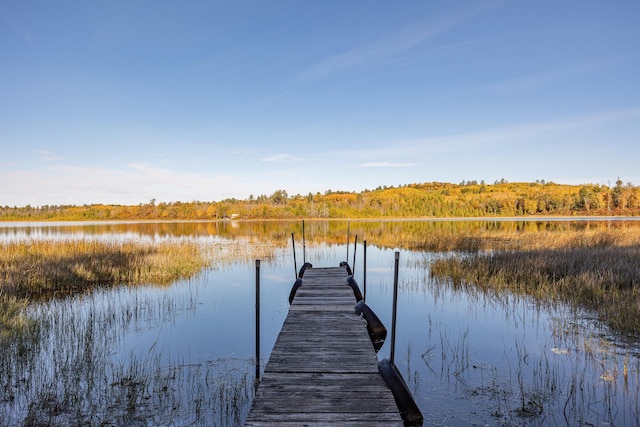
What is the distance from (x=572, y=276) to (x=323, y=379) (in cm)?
1216

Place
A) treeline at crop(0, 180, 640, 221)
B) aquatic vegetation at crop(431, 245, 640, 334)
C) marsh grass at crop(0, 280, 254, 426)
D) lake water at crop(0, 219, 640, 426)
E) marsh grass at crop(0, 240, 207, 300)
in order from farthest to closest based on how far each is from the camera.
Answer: treeline at crop(0, 180, 640, 221)
marsh grass at crop(0, 240, 207, 300)
aquatic vegetation at crop(431, 245, 640, 334)
lake water at crop(0, 219, 640, 426)
marsh grass at crop(0, 280, 254, 426)

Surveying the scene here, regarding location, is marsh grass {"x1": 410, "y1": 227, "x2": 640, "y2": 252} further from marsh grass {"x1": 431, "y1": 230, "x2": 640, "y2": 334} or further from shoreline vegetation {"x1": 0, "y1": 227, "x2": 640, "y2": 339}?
marsh grass {"x1": 431, "y1": 230, "x2": 640, "y2": 334}

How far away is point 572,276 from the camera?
13250mm

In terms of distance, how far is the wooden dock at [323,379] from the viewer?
407 cm

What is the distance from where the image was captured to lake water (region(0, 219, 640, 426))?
550 cm

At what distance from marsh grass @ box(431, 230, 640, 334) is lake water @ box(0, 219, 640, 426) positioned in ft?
2.54

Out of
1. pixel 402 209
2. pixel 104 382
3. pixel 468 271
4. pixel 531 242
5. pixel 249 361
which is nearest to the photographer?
pixel 104 382

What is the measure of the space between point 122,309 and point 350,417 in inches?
389

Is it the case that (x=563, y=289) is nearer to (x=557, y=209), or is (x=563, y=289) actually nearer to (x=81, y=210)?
(x=557, y=209)

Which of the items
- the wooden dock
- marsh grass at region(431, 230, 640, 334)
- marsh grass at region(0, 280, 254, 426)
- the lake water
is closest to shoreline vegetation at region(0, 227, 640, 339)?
marsh grass at region(431, 230, 640, 334)

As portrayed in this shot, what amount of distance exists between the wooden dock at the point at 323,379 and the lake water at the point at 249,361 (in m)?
1.05

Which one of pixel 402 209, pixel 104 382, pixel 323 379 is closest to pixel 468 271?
pixel 323 379

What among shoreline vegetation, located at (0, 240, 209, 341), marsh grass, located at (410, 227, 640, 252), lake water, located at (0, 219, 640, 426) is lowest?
lake water, located at (0, 219, 640, 426)

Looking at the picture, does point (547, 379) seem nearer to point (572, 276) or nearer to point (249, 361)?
point (249, 361)
